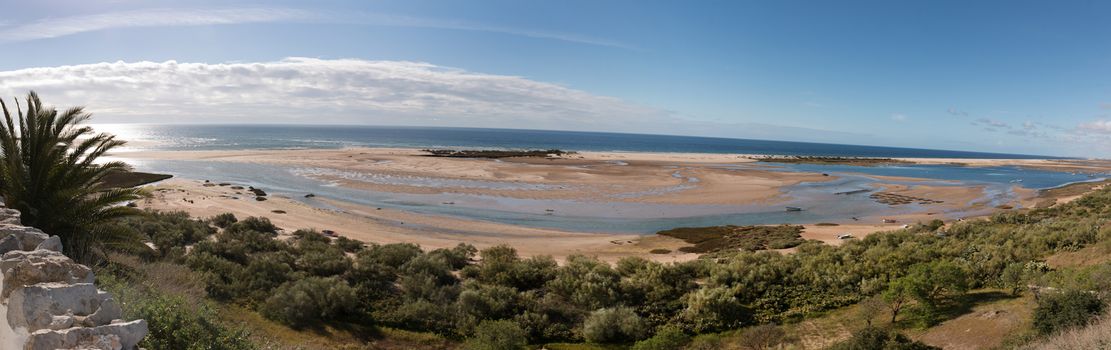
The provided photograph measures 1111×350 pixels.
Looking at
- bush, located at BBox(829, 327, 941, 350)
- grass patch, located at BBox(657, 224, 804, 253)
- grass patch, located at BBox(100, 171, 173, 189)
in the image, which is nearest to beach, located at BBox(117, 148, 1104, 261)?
grass patch, located at BBox(657, 224, 804, 253)

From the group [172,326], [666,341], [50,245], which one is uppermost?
[50,245]

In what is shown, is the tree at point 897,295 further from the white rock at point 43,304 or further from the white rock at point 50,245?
the white rock at point 50,245

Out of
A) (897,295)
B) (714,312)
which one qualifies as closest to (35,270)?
(714,312)

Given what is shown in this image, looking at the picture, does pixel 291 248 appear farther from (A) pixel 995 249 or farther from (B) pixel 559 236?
(A) pixel 995 249

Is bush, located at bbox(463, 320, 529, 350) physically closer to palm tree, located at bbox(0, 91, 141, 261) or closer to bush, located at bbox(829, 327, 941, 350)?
bush, located at bbox(829, 327, 941, 350)

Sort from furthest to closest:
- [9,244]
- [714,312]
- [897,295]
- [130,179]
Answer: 1. [130,179]
2. [714,312]
3. [897,295]
4. [9,244]

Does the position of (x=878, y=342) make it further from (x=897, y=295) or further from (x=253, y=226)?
(x=253, y=226)

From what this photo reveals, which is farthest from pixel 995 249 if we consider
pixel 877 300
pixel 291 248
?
pixel 291 248

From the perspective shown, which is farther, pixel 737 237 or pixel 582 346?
pixel 737 237
